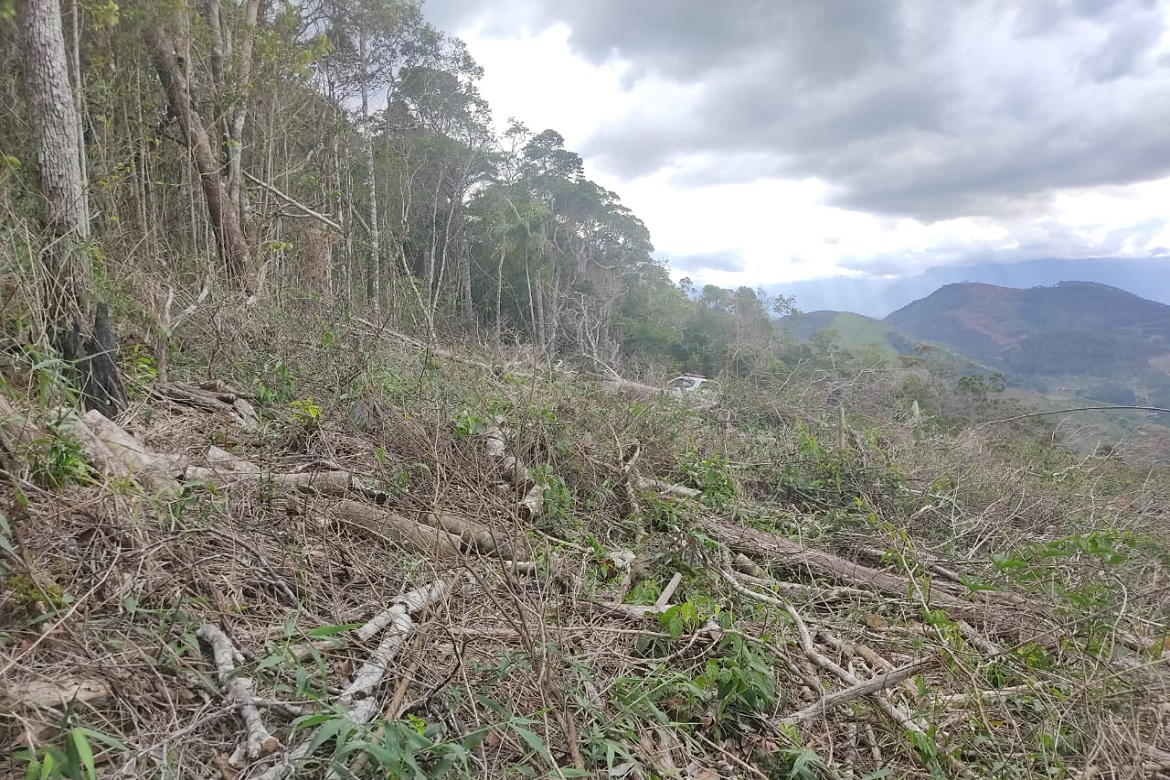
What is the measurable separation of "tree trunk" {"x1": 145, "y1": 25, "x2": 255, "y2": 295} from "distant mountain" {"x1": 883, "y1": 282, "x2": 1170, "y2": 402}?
19353 millimetres

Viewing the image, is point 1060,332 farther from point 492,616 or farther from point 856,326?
point 492,616

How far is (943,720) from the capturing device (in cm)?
190

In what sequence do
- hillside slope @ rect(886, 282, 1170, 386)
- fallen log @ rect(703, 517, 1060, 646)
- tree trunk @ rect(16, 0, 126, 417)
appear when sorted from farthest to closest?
hillside slope @ rect(886, 282, 1170, 386) < tree trunk @ rect(16, 0, 126, 417) < fallen log @ rect(703, 517, 1060, 646)

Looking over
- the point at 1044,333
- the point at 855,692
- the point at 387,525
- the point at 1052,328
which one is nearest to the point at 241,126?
the point at 387,525

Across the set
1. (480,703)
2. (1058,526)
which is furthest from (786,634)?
(1058,526)

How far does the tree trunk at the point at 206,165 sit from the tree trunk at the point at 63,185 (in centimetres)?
261

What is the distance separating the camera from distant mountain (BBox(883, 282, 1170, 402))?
23.8m

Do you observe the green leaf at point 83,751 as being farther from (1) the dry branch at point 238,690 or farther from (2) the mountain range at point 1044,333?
(2) the mountain range at point 1044,333

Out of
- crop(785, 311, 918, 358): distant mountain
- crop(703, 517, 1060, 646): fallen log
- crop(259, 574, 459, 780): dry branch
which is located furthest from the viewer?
crop(785, 311, 918, 358): distant mountain

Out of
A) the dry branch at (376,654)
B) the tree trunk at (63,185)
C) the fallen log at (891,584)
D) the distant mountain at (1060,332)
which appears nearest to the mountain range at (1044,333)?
the distant mountain at (1060,332)

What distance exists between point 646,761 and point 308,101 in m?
11.4

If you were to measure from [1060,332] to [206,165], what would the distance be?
124 feet

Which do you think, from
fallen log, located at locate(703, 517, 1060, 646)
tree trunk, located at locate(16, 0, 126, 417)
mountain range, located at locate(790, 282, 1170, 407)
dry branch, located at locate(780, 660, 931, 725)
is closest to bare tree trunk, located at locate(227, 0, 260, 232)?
tree trunk, located at locate(16, 0, 126, 417)

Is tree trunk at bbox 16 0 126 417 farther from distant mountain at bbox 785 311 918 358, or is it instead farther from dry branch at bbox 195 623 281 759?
distant mountain at bbox 785 311 918 358
